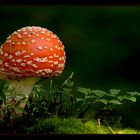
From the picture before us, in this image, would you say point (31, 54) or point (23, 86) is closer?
point (31, 54)

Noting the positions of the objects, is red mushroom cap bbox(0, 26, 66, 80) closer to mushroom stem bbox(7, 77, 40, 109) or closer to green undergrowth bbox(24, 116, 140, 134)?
mushroom stem bbox(7, 77, 40, 109)

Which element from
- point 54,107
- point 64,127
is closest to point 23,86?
point 54,107

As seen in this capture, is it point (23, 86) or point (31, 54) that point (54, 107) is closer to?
point (23, 86)

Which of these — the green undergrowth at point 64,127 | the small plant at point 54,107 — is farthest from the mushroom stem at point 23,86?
the green undergrowth at point 64,127

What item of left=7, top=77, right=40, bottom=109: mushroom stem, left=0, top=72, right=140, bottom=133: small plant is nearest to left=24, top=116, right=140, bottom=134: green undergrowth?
left=0, top=72, right=140, bottom=133: small plant
